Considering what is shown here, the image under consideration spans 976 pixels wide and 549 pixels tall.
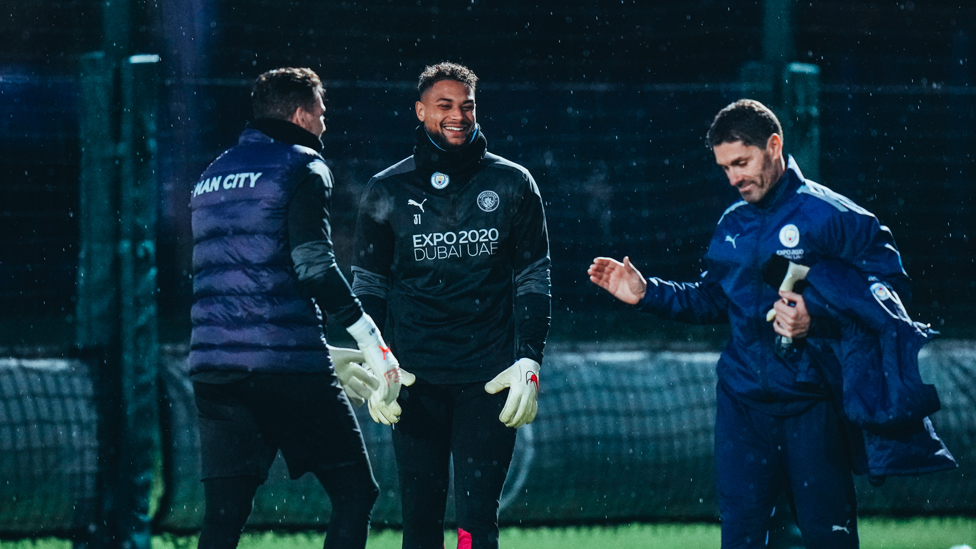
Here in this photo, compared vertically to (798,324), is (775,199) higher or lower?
higher

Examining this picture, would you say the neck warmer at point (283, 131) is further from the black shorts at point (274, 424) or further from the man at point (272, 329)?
the black shorts at point (274, 424)

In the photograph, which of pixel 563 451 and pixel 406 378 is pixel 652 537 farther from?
pixel 406 378

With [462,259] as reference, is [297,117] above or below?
above

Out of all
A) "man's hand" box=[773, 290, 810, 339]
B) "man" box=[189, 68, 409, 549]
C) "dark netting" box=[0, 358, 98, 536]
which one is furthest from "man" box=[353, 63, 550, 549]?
"dark netting" box=[0, 358, 98, 536]

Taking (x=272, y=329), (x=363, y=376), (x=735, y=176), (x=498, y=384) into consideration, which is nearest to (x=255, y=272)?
(x=272, y=329)

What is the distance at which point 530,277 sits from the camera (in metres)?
Result: 3.79

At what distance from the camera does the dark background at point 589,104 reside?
43.8 feet

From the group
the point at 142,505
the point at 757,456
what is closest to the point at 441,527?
the point at 757,456

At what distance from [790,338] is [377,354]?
123 cm

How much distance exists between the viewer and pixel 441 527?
12.6 ft

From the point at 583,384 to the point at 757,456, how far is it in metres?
2.02

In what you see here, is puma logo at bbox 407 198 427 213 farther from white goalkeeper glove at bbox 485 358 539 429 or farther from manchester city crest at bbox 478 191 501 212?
white goalkeeper glove at bbox 485 358 539 429

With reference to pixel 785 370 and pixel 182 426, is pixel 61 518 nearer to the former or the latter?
pixel 182 426

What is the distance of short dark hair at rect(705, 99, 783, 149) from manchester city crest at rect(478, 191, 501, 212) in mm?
697
